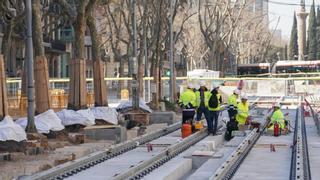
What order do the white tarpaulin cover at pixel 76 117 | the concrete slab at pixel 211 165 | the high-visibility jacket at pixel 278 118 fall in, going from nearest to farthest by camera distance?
the concrete slab at pixel 211 165, the white tarpaulin cover at pixel 76 117, the high-visibility jacket at pixel 278 118

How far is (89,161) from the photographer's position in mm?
17016

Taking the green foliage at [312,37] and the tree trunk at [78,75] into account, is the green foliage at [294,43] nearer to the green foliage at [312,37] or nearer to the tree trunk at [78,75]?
the green foliage at [312,37]

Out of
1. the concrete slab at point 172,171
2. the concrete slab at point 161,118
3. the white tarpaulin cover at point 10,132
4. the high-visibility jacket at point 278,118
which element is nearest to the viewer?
the concrete slab at point 172,171

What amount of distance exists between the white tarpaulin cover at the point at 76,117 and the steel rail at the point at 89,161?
1951mm

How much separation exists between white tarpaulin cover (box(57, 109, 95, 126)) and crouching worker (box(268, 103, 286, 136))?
6017 millimetres

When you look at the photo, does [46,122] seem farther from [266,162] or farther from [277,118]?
[277,118]

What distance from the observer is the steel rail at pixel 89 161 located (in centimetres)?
1432

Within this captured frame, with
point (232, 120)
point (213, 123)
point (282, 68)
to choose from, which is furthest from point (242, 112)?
point (282, 68)

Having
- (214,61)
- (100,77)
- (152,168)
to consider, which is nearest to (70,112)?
(100,77)

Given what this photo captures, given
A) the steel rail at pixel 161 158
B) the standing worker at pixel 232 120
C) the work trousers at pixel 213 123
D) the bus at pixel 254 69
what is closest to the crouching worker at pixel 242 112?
the standing worker at pixel 232 120

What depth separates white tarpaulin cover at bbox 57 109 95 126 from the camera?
76.6 ft

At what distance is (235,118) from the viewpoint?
2458 centimetres

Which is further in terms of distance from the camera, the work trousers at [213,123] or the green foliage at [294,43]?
the green foliage at [294,43]

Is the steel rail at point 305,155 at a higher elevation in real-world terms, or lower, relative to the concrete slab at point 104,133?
lower
